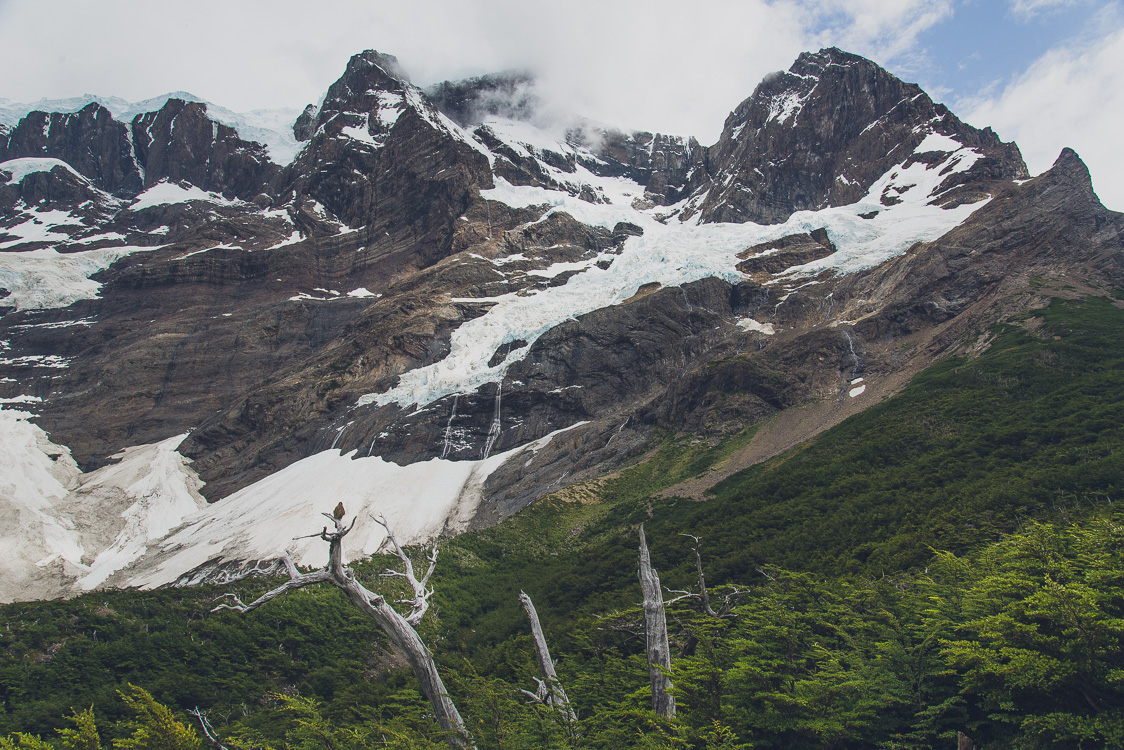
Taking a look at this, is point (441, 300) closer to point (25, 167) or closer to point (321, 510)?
point (321, 510)

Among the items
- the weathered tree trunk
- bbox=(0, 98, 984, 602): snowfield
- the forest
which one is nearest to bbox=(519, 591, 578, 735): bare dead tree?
the forest

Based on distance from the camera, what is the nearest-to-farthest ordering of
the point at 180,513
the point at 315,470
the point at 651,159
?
Result: the point at 315,470 → the point at 180,513 → the point at 651,159

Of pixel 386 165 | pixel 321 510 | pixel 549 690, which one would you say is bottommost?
pixel 321 510

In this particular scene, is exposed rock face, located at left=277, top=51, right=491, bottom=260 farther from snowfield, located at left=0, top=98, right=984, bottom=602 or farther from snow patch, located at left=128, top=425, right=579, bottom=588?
snow patch, located at left=128, top=425, right=579, bottom=588

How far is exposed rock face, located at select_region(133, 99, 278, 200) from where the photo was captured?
157 m

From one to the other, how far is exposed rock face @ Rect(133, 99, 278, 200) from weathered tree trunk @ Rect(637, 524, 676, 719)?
16870 centimetres

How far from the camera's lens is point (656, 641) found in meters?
10.5

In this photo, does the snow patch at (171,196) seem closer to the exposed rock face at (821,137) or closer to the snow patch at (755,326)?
the exposed rock face at (821,137)

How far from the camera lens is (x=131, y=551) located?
61.8 metres

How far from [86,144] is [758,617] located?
21299 centimetres

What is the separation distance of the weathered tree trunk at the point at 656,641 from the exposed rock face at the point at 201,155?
168701 millimetres

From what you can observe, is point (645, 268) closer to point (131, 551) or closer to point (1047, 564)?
point (131, 551)

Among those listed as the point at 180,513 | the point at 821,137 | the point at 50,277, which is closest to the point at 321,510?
the point at 180,513

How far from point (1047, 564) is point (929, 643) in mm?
2423
